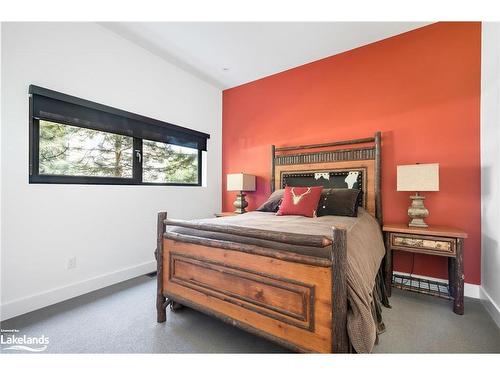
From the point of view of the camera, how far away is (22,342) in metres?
1.51

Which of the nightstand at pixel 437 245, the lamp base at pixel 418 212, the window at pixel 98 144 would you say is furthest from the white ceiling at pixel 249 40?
the nightstand at pixel 437 245

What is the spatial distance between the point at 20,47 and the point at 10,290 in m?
2.01

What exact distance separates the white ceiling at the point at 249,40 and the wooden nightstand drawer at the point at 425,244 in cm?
222

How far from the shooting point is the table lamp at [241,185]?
3307 millimetres

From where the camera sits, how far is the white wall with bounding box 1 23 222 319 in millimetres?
1823

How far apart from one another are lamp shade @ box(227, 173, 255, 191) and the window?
0.76 m

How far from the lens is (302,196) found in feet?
8.20

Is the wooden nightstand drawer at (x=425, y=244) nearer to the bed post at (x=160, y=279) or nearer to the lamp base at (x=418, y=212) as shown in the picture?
the lamp base at (x=418, y=212)

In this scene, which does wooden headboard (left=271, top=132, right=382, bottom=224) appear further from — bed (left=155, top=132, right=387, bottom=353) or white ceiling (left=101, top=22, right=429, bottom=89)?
white ceiling (left=101, top=22, right=429, bottom=89)

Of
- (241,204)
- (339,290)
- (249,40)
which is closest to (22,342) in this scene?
(339,290)

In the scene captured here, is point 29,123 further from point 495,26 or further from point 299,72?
point 495,26

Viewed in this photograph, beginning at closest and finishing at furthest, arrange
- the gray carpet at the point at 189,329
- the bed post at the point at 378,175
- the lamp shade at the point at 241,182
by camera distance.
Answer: the gray carpet at the point at 189,329 < the bed post at the point at 378,175 < the lamp shade at the point at 241,182

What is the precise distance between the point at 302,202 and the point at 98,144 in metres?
2.37

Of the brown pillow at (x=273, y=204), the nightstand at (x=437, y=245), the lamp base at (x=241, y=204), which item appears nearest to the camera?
the nightstand at (x=437, y=245)
